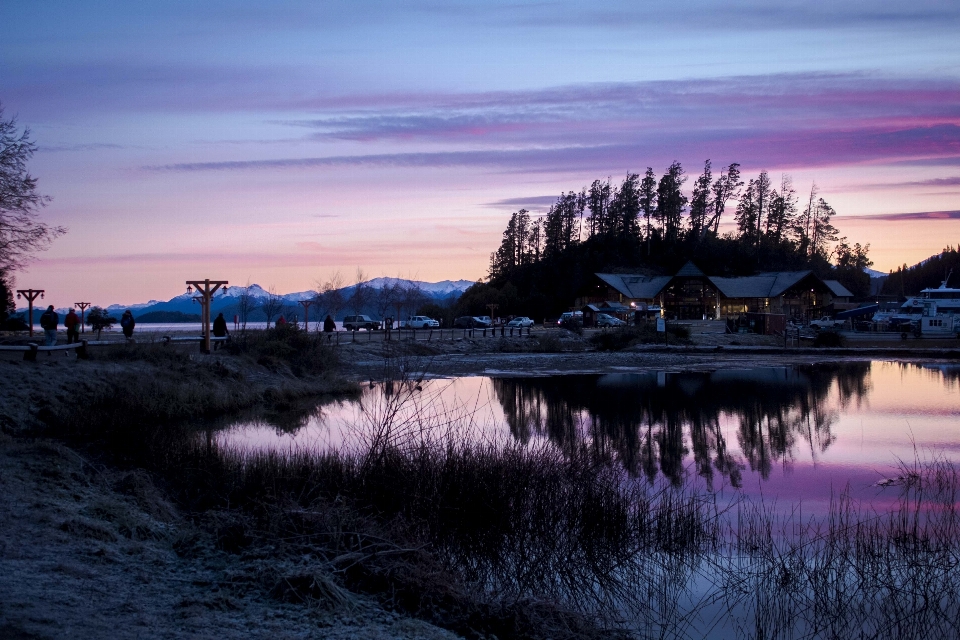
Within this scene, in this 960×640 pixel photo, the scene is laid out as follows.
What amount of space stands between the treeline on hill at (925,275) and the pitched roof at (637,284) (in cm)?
7265

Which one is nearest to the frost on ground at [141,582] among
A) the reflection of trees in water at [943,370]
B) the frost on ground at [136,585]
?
the frost on ground at [136,585]

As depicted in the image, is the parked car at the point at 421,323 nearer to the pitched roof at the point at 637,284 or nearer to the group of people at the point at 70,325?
the pitched roof at the point at 637,284

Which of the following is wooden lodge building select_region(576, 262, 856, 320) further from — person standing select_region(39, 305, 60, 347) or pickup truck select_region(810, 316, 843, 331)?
person standing select_region(39, 305, 60, 347)

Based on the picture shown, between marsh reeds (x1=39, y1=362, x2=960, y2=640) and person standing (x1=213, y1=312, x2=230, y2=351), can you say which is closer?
marsh reeds (x1=39, y1=362, x2=960, y2=640)

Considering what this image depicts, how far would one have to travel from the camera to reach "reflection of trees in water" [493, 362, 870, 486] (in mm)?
18750

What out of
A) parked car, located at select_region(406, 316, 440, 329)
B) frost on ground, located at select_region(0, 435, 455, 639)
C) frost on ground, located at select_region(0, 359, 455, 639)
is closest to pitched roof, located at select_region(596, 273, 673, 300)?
parked car, located at select_region(406, 316, 440, 329)

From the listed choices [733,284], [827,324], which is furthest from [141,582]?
[733,284]

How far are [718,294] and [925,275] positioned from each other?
8544cm

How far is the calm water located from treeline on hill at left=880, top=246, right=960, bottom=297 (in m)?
126

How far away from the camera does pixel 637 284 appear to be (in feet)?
334

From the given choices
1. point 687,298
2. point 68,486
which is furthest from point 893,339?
point 68,486

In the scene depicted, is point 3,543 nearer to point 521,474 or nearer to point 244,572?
point 244,572

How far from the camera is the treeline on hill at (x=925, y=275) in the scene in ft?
498

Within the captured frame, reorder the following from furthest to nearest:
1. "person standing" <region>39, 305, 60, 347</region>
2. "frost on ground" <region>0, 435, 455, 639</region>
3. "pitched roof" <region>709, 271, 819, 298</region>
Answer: "pitched roof" <region>709, 271, 819, 298</region> → "person standing" <region>39, 305, 60, 347</region> → "frost on ground" <region>0, 435, 455, 639</region>
